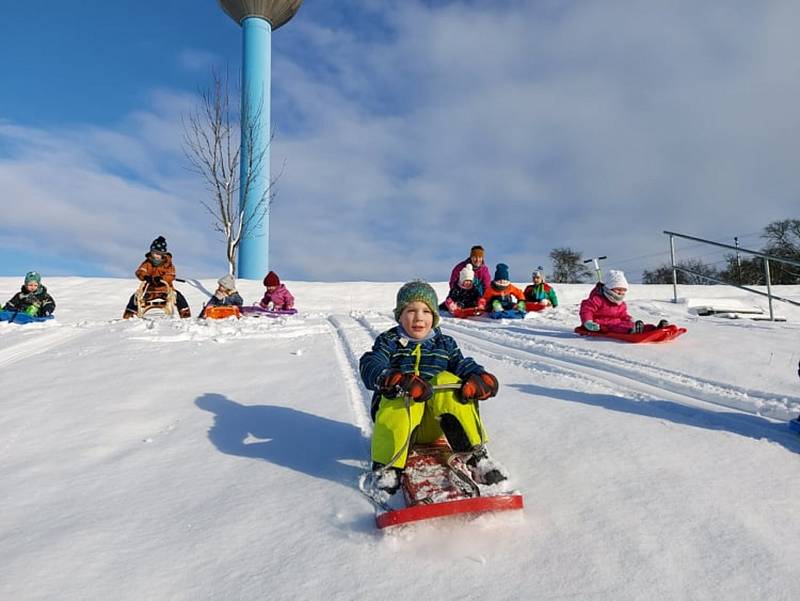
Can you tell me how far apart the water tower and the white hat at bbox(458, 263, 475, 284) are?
12971 millimetres

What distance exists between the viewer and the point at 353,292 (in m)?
16.4

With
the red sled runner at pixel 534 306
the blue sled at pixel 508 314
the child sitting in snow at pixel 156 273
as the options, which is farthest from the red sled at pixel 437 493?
the child sitting in snow at pixel 156 273

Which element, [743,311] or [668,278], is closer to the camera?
[743,311]

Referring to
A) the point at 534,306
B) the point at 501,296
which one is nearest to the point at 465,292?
the point at 501,296

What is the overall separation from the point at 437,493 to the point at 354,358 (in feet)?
11.0

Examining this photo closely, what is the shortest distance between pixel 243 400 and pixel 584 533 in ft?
8.78

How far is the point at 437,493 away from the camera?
6.63 feet

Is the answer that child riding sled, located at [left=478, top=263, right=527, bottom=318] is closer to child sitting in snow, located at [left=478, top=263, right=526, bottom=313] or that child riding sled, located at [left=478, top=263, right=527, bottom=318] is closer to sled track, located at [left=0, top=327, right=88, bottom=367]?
child sitting in snow, located at [left=478, top=263, right=526, bottom=313]

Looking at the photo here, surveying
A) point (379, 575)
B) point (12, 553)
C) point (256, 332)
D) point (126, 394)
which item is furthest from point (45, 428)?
point (256, 332)

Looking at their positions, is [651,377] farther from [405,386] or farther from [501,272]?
[501,272]

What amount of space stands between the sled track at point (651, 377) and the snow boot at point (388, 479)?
2.35 metres

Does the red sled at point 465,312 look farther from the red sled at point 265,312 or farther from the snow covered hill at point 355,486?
the snow covered hill at point 355,486

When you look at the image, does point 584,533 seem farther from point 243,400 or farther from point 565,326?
point 565,326

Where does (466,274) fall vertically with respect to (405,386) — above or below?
above
